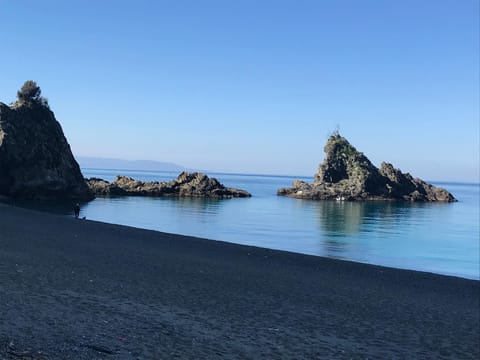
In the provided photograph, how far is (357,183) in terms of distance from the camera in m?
146

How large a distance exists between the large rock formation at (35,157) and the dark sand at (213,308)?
2788 inches

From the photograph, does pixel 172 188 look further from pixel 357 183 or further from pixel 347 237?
pixel 347 237

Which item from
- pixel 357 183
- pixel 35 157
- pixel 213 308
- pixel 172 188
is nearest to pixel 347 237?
pixel 213 308

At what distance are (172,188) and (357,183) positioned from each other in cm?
5627

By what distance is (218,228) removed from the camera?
56531mm

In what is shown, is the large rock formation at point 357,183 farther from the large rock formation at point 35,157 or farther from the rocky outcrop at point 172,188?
the large rock formation at point 35,157

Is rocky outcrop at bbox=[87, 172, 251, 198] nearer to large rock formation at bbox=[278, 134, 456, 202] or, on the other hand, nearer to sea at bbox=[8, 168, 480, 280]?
large rock formation at bbox=[278, 134, 456, 202]

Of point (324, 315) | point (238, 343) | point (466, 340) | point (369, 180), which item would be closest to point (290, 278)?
point (324, 315)

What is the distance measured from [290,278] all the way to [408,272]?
8.11 metres

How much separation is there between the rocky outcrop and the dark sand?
9760cm

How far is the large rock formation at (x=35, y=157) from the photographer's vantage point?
287ft

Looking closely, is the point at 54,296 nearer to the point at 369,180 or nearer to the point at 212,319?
the point at 212,319

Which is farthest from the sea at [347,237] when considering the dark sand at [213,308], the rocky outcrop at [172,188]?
the rocky outcrop at [172,188]

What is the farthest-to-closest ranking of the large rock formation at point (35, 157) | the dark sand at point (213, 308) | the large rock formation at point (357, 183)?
1. the large rock formation at point (357, 183)
2. the large rock formation at point (35, 157)
3. the dark sand at point (213, 308)
